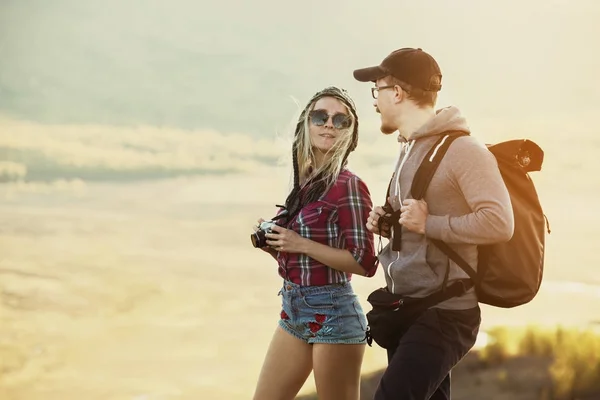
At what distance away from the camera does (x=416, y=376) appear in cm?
346

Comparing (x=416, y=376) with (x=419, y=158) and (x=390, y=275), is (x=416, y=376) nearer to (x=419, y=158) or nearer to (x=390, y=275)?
(x=390, y=275)

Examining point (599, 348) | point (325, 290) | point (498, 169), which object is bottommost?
point (599, 348)

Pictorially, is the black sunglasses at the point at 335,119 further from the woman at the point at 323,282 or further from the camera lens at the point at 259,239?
the camera lens at the point at 259,239

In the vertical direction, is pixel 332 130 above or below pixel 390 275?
above

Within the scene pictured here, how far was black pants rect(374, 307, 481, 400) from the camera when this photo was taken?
346cm

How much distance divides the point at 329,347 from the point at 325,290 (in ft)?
0.96

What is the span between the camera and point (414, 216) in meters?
3.51

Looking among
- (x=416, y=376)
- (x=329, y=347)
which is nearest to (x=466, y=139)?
(x=416, y=376)

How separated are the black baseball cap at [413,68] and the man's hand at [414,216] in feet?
1.96

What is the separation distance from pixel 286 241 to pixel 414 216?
2.99ft

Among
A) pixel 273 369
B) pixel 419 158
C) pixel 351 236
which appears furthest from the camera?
pixel 273 369

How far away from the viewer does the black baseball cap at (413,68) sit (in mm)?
3775

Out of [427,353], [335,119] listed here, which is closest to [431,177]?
[427,353]

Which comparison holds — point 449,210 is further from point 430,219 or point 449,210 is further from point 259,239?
point 259,239
